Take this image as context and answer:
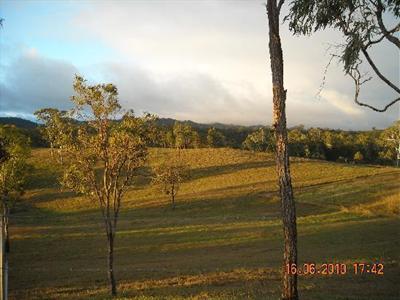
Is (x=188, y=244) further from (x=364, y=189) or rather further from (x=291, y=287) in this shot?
(x=364, y=189)

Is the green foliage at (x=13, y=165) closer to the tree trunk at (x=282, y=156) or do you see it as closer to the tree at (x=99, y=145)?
the tree at (x=99, y=145)

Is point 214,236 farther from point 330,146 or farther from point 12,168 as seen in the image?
point 330,146

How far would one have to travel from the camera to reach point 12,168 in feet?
146

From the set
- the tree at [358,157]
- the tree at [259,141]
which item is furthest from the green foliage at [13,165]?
the tree at [358,157]

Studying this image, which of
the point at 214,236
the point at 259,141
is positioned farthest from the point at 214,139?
the point at 214,236

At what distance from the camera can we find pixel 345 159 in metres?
162

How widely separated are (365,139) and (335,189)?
105m

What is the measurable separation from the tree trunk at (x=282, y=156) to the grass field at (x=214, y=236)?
496cm

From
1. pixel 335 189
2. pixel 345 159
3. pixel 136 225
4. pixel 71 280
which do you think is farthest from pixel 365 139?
pixel 71 280

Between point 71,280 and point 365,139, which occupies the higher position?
point 365,139

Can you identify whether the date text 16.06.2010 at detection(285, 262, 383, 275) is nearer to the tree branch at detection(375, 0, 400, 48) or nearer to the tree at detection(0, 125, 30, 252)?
the tree branch at detection(375, 0, 400, 48)

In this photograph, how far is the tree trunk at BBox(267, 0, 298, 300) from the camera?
39.0 ft

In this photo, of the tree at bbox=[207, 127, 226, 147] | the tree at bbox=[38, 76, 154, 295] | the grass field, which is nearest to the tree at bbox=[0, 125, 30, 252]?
the grass field

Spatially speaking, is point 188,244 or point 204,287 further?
point 188,244
